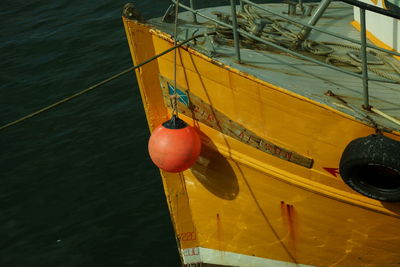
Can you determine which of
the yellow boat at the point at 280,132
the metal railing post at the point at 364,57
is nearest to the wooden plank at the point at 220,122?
the yellow boat at the point at 280,132

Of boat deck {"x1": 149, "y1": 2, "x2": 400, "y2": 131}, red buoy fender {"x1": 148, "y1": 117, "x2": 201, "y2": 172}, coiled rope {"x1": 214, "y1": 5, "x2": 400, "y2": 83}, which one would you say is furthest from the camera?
coiled rope {"x1": 214, "y1": 5, "x2": 400, "y2": 83}

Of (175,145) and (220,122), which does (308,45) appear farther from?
(175,145)

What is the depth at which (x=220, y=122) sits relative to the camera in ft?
20.0

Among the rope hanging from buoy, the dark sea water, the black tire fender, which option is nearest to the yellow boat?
the black tire fender

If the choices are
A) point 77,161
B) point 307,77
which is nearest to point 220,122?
point 307,77

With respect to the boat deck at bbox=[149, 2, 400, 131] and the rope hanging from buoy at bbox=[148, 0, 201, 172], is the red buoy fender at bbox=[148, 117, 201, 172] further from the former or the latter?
the boat deck at bbox=[149, 2, 400, 131]

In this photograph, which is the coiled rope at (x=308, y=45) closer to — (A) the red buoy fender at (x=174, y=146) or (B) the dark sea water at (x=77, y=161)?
(A) the red buoy fender at (x=174, y=146)

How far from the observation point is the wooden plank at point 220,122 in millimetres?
5829

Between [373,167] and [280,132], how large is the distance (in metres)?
0.94

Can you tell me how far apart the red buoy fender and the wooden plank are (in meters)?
0.32

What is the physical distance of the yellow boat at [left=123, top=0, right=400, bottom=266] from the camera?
5.39 metres

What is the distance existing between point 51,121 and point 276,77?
6.93 meters

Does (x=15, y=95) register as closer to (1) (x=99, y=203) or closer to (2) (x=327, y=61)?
(1) (x=99, y=203)

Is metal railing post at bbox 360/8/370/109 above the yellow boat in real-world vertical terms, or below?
above
